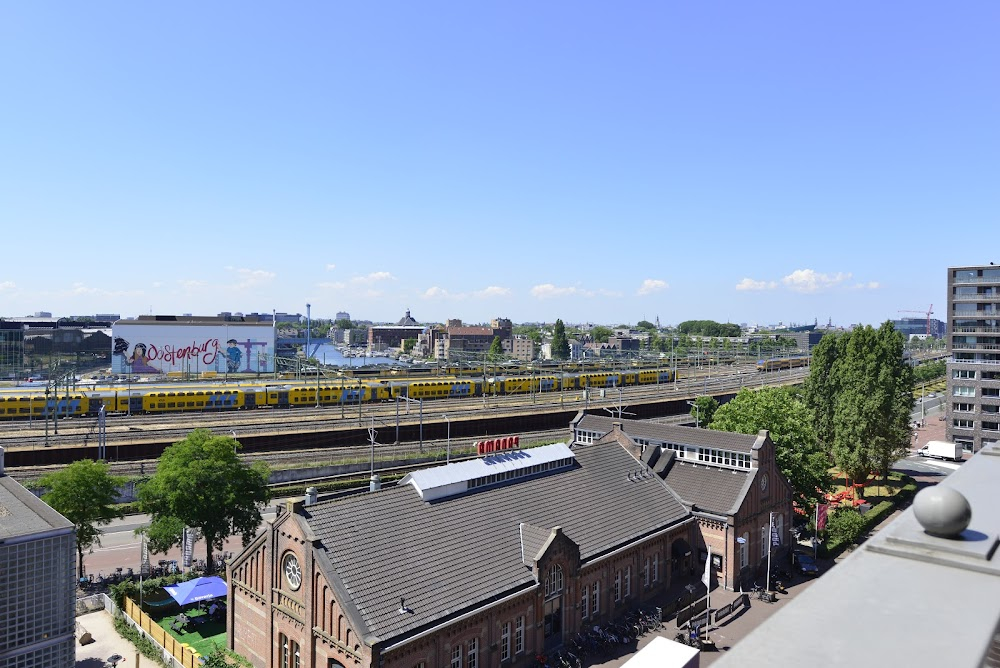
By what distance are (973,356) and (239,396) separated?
10898 centimetres

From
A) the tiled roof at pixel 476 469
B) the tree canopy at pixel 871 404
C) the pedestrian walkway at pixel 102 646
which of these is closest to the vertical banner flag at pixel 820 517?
the tree canopy at pixel 871 404

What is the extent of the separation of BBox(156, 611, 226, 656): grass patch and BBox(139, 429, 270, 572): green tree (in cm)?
481

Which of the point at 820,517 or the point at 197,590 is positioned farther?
the point at 820,517

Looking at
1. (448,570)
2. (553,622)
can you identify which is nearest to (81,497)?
(448,570)

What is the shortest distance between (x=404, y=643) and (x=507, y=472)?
15.0m

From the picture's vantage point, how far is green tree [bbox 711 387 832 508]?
54.8 meters

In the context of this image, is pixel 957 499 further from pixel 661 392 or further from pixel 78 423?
pixel 661 392

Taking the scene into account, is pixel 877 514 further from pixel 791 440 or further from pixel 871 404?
pixel 791 440

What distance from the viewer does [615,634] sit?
3638 centimetres

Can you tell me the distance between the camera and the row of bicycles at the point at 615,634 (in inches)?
1374

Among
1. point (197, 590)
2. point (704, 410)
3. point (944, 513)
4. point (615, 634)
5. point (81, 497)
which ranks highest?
point (944, 513)

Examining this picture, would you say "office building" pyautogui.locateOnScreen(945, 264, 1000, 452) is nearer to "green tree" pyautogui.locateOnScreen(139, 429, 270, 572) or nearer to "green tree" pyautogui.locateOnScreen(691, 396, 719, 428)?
"green tree" pyautogui.locateOnScreen(691, 396, 719, 428)

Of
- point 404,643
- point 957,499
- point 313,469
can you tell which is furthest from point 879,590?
point 313,469

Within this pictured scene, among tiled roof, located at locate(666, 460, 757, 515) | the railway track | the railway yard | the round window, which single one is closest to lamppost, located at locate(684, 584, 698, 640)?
tiled roof, located at locate(666, 460, 757, 515)
